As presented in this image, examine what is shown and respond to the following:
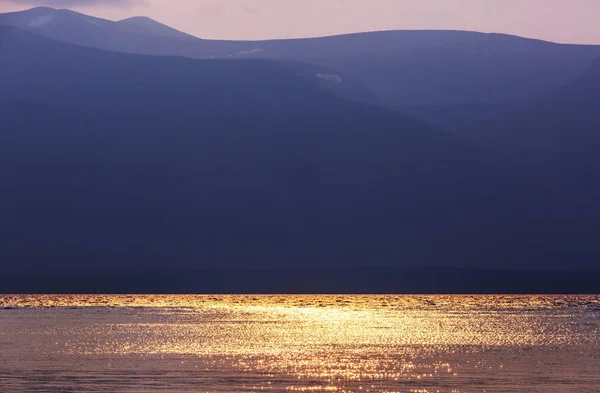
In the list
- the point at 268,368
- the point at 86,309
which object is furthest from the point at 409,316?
the point at 268,368

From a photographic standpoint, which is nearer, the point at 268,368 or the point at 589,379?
the point at 589,379

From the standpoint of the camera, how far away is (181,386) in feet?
175

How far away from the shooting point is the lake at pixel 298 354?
54.5 meters

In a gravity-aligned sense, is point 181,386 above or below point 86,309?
above

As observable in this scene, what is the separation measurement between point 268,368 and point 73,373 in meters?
10.1

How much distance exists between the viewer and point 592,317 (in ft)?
389

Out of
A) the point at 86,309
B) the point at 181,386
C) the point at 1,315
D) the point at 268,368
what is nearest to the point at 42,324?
the point at 1,315

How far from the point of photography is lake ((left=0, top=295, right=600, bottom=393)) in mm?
54500

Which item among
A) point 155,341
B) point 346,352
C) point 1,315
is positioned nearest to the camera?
point 346,352

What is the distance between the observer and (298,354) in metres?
70.2

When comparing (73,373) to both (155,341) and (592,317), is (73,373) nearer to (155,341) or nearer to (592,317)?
(155,341)

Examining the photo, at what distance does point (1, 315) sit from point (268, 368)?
63598mm

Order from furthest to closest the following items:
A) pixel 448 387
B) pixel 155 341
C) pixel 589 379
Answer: pixel 155 341 → pixel 589 379 → pixel 448 387

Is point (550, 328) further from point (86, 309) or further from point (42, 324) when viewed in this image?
point (86, 309)
